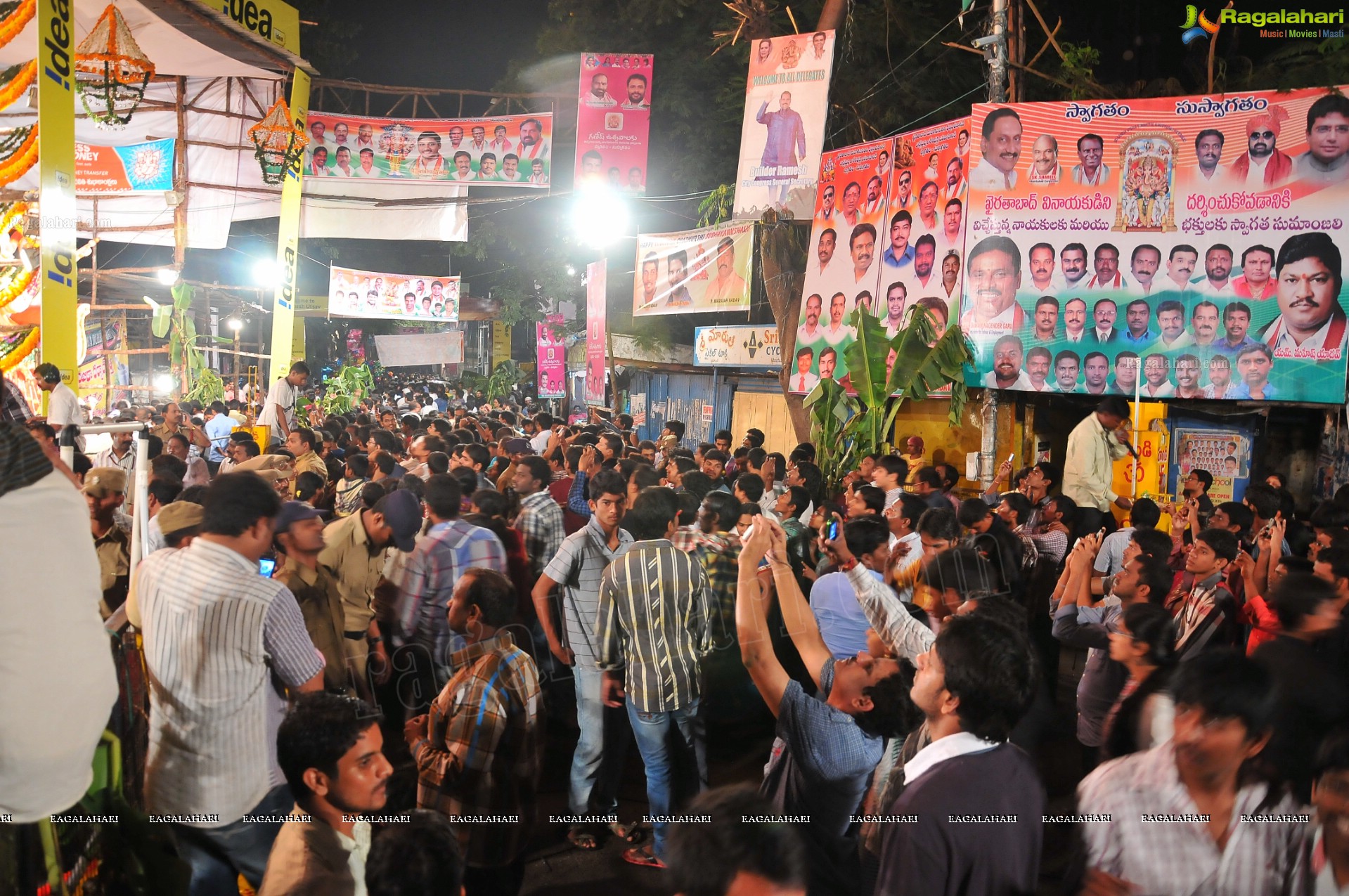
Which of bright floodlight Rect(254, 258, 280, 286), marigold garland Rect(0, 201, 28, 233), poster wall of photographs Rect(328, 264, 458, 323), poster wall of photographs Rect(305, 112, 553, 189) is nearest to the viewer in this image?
marigold garland Rect(0, 201, 28, 233)

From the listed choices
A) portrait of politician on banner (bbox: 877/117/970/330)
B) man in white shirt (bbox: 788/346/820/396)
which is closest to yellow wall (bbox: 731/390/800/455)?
man in white shirt (bbox: 788/346/820/396)

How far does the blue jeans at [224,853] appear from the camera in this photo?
3.16 metres

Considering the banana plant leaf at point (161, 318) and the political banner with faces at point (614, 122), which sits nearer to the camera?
the political banner with faces at point (614, 122)

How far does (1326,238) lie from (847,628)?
7871 millimetres

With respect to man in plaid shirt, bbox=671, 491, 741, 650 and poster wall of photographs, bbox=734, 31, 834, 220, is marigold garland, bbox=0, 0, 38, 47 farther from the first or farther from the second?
man in plaid shirt, bbox=671, 491, 741, 650

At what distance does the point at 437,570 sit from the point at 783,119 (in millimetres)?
9480

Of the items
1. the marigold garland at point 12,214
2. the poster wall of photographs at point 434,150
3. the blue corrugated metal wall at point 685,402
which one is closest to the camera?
the marigold garland at point 12,214

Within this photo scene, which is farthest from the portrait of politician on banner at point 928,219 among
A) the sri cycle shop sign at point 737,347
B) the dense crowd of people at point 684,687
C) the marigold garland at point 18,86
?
the marigold garland at point 18,86

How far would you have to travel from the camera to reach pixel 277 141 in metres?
14.1

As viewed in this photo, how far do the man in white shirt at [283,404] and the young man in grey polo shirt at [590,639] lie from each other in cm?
712

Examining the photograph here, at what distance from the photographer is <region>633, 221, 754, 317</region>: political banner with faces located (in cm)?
1463

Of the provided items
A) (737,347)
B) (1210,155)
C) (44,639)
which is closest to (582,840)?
(44,639)

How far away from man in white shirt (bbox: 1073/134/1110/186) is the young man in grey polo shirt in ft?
25.1

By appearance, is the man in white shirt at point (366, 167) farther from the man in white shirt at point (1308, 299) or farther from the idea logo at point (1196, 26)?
the man in white shirt at point (1308, 299)
